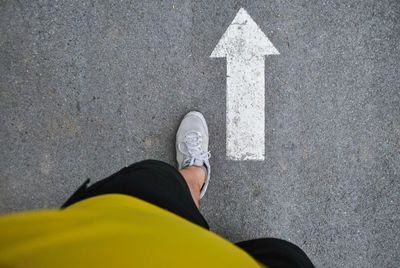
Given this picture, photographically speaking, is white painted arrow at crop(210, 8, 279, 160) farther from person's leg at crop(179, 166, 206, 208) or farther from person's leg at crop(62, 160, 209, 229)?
person's leg at crop(62, 160, 209, 229)

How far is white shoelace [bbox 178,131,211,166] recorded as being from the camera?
1.95m

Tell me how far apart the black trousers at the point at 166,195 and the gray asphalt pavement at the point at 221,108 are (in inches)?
23.4

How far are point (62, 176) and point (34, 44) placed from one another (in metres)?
1.09

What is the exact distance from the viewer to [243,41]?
1947 millimetres

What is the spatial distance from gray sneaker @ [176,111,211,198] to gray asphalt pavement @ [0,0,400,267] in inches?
2.9

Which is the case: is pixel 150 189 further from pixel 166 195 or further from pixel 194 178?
pixel 194 178

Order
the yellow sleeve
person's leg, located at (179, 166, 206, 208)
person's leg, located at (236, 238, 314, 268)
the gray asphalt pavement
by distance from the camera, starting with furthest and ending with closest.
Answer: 1. the gray asphalt pavement
2. person's leg, located at (179, 166, 206, 208)
3. person's leg, located at (236, 238, 314, 268)
4. the yellow sleeve

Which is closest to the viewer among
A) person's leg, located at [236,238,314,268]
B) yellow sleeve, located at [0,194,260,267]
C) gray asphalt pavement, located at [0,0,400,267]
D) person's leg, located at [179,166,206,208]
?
yellow sleeve, located at [0,194,260,267]

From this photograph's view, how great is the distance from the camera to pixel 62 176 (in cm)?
205

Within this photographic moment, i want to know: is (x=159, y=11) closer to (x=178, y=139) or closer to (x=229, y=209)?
(x=178, y=139)

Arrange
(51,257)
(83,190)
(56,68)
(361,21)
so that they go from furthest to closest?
(56,68) < (361,21) < (83,190) < (51,257)

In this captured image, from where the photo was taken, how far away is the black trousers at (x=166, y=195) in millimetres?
1223

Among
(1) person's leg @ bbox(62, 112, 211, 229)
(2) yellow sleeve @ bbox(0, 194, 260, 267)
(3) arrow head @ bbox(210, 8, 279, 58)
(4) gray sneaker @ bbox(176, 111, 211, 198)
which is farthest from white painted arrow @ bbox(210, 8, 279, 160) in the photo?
(2) yellow sleeve @ bbox(0, 194, 260, 267)

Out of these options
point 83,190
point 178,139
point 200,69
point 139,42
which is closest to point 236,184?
point 178,139
